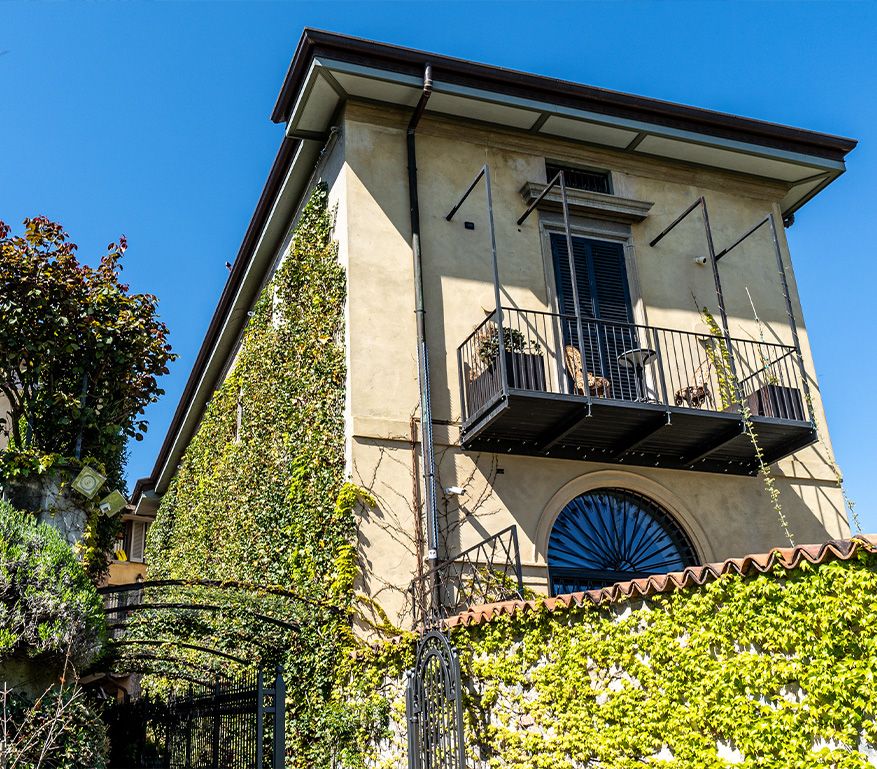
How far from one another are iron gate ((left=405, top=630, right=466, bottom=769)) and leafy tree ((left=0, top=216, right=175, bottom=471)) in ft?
13.2

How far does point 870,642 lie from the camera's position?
5.90 meters

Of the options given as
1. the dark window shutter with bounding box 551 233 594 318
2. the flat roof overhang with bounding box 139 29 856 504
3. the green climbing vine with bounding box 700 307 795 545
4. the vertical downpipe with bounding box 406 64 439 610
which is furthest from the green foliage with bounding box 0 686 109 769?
the green climbing vine with bounding box 700 307 795 545

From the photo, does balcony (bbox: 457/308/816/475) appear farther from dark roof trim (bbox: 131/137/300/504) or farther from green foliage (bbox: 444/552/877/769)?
dark roof trim (bbox: 131/137/300/504)

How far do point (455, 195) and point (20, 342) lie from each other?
233 inches

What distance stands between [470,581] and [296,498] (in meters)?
2.40

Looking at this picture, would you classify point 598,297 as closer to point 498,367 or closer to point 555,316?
point 555,316

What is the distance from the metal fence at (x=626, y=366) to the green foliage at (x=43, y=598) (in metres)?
4.85

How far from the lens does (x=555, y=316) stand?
12328 mm

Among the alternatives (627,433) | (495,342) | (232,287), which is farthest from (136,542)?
(627,433)

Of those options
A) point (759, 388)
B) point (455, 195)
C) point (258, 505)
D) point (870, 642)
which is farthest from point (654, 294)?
point (870, 642)

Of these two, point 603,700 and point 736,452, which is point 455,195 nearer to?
point 736,452

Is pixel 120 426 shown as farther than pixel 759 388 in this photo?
No

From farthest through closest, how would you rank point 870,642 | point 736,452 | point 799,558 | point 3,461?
point 736,452 < point 3,461 < point 799,558 < point 870,642

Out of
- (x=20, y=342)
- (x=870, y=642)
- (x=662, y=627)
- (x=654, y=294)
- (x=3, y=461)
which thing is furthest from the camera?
(x=654, y=294)
